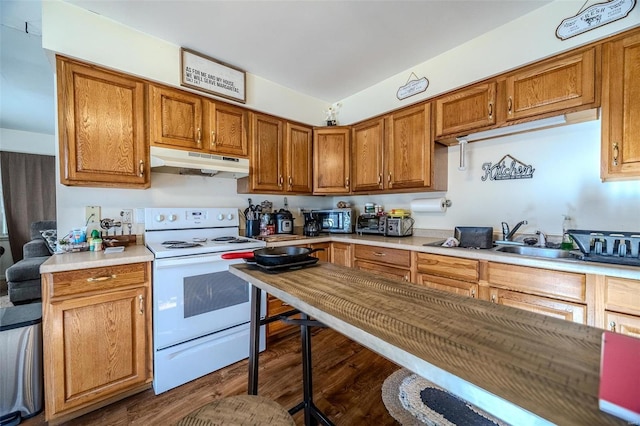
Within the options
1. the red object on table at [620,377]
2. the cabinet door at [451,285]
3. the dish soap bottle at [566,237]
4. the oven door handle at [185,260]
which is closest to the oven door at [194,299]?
the oven door handle at [185,260]

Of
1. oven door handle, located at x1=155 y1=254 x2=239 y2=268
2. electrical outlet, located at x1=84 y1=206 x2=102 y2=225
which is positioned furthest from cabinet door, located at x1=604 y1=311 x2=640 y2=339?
electrical outlet, located at x1=84 y1=206 x2=102 y2=225

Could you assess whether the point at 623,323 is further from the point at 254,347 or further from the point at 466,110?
the point at 254,347

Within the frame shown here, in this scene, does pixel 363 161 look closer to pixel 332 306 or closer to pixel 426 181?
pixel 426 181

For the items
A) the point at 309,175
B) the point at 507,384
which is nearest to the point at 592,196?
the point at 507,384

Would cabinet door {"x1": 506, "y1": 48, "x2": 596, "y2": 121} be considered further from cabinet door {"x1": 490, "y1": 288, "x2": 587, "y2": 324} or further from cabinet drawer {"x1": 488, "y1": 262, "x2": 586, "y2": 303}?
cabinet door {"x1": 490, "y1": 288, "x2": 587, "y2": 324}

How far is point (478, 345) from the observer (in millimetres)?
538

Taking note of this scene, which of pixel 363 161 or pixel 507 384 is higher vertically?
pixel 363 161

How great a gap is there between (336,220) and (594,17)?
2427 millimetres

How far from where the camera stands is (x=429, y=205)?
2.52 metres

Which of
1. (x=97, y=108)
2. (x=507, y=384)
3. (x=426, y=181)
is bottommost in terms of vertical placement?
(x=507, y=384)

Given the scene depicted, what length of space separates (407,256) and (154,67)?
2515 mm

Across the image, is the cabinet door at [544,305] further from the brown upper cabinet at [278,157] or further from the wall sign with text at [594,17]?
the brown upper cabinet at [278,157]

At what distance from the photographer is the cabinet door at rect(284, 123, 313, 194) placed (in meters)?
2.82

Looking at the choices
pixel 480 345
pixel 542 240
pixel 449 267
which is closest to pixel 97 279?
pixel 480 345
